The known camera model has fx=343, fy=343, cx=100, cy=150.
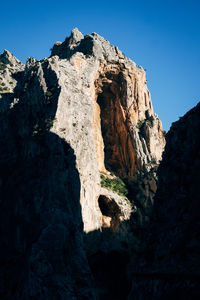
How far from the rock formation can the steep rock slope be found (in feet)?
37.3

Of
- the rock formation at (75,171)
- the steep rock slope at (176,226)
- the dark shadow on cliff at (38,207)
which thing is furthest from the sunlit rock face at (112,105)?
the steep rock slope at (176,226)

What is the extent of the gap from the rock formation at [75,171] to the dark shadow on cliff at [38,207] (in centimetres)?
11

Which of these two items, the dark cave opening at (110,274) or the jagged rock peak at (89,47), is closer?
the dark cave opening at (110,274)

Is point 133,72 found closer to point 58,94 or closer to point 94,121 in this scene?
point 94,121

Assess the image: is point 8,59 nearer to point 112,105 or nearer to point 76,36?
point 76,36

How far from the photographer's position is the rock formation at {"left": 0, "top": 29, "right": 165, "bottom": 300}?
3294cm

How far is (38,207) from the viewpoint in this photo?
36906 mm

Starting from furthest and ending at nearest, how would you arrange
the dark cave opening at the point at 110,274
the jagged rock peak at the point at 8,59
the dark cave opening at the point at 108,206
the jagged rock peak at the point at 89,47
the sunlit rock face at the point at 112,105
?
the jagged rock peak at the point at 8,59 < the jagged rock peak at the point at 89,47 < the sunlit rock face at the point at 112,105 < the dark cave opening at the point at 108,206 < the dark cave opening at the point at 110,274

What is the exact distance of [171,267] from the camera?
68.0 feet

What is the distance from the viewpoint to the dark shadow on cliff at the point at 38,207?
1232 inches

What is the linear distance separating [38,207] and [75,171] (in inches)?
258

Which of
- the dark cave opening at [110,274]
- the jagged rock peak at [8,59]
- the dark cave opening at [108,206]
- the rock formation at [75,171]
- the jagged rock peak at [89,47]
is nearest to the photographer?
the rock formation at [75,171]

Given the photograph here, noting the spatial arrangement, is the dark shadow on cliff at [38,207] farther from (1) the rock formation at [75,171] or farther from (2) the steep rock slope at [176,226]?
(2) the steep rock slope at [176,226]

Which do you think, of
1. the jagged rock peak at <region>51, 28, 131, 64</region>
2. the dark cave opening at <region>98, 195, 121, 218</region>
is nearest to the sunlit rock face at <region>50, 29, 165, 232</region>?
the jagged rock peak at <region>51, 28, 131, 64</region>
